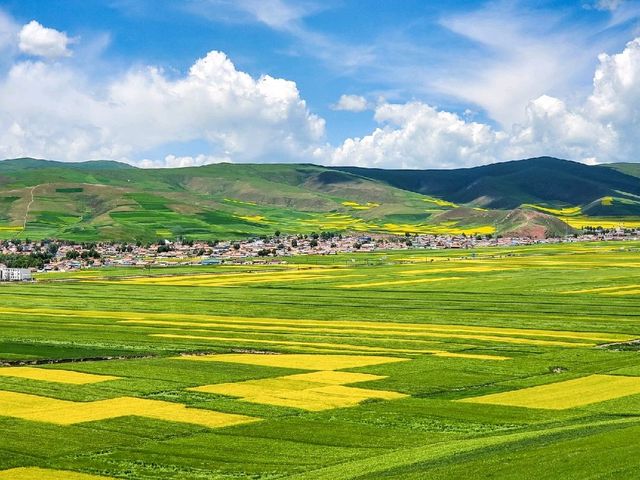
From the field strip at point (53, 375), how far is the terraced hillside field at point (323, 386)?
17 cm

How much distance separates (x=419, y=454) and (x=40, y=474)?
12.3 meters

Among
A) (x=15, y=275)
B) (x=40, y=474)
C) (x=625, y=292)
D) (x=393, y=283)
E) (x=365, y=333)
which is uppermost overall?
(x=15, y=275)

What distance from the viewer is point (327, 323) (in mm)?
76750

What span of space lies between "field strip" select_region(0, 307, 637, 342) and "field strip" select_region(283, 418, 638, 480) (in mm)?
31394

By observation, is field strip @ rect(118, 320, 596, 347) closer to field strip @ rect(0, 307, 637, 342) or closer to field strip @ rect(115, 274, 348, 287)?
field strip @ rect(0, 307, 637, 342)

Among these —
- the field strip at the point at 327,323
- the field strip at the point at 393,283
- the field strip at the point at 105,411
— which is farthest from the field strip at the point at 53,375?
the field strip at the point at 393,283

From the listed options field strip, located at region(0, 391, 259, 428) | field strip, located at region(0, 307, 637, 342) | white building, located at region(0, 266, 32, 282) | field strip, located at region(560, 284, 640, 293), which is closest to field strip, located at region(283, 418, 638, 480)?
field strip, located at region(0, 391, 259, 428)

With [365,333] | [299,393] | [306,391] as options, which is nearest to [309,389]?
[306,391]

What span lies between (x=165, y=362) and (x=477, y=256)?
131269 millimetres

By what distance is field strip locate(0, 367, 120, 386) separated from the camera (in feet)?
152

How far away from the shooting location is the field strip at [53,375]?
1820 inches

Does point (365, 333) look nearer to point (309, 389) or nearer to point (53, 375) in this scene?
point (309, 389)

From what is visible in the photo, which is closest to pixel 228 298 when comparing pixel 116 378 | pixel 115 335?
pixel 115 335

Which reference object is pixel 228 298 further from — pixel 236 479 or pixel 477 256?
pixel 477 256
